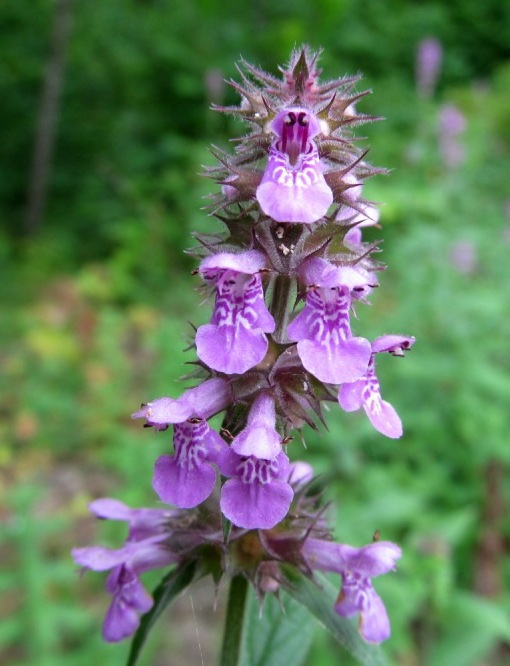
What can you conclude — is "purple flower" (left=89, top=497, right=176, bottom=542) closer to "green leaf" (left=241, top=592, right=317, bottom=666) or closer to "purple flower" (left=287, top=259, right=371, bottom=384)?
"green leaf" (left=241, top=592, right=317, bottom=666)

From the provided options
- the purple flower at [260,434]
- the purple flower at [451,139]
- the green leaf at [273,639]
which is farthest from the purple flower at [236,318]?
the purple flower at [451,139]

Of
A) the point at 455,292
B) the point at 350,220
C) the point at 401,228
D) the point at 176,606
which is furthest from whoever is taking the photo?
the point at 401,228

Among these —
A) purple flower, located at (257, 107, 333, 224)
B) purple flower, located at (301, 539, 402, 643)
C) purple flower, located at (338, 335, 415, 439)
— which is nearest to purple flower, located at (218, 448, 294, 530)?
purple flower, located at (338, 335, 415, 439)

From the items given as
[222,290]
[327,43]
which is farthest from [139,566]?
[327,43]

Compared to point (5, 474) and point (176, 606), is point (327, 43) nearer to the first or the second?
point (5, 474)

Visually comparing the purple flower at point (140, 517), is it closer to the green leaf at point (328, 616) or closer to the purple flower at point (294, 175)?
the green leaf at point (328, 616)

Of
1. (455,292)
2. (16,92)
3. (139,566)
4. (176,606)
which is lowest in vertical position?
(176,606)

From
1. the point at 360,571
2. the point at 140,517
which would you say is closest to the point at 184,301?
the point at 140,517
